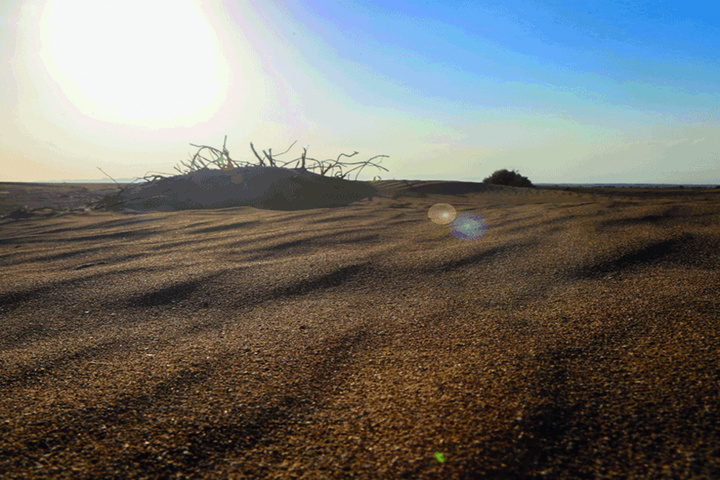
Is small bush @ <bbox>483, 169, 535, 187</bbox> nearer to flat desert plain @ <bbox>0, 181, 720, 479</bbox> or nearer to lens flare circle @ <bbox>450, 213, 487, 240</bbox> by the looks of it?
lens flare circle @ <bbox>450, 213, 487, 240</bbox>

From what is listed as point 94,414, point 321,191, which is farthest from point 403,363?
point 321,191

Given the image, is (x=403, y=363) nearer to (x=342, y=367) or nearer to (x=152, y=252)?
(x=342, y=367)

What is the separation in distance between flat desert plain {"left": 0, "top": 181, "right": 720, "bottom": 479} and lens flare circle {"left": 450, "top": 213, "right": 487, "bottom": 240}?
0.93 feet

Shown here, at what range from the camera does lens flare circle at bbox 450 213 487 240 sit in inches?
86.4

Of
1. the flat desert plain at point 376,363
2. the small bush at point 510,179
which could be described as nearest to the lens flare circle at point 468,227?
the flat desert plain at point 376,363

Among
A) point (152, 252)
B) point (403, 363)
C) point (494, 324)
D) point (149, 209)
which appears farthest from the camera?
point (149, 209)

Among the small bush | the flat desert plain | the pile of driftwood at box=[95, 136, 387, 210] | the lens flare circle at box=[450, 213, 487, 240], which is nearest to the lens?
the flat desert plain

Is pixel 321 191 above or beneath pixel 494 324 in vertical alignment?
above

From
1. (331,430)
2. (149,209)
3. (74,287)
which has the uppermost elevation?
(149,209)

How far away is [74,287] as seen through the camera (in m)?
1.51

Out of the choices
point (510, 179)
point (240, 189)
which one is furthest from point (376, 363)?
point (510, 179)

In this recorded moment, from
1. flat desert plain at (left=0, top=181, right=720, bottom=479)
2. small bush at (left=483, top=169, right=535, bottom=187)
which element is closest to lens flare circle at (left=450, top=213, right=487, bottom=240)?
flat desert plain at (left=0, top=181, right=720, bottom=479)

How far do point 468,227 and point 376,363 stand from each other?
176 centimetres

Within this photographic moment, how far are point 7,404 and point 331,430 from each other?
644 mm
